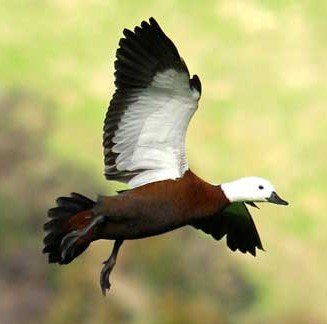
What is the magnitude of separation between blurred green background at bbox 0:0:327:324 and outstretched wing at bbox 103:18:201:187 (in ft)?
2.96

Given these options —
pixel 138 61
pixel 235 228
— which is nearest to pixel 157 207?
pixel 138 61

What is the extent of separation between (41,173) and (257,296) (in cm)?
78

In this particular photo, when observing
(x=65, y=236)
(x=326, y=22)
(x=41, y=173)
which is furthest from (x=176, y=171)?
(x=326, y=22)

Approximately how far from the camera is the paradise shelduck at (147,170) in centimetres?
269

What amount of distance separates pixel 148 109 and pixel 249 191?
0.30 metres

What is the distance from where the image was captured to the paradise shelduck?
8.82ft

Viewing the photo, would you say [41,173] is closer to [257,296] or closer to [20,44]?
[20,44]

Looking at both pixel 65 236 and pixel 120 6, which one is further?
pixel 120 6

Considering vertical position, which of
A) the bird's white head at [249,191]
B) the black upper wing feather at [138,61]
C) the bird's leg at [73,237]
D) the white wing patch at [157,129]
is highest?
the black upper wing feather at [138,61]

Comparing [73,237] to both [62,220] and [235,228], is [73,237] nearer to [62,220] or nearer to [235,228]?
[62,220]

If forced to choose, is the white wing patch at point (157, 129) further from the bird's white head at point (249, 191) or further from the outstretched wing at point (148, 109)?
the bird's white head at point (249, 191)

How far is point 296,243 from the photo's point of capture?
3.77m

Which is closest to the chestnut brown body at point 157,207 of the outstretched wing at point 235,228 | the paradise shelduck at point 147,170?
the paradise shelduck at point 147,170

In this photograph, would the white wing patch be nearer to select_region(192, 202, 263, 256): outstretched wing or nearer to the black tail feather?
the black tail feather
